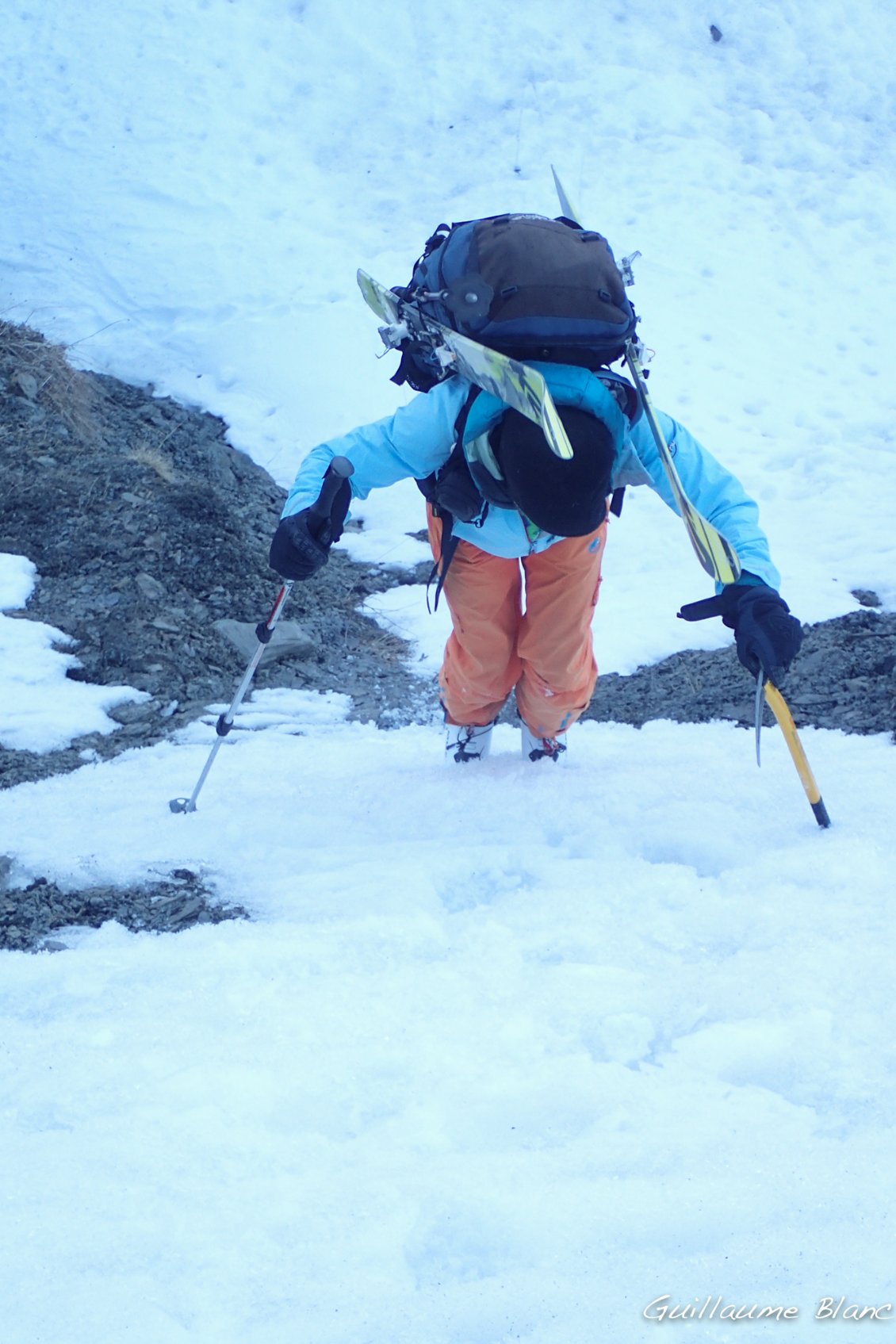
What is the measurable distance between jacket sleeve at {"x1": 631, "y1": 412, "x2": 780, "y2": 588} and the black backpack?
1.09 feet

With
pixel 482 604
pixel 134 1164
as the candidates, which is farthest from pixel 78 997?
pixel 482 604

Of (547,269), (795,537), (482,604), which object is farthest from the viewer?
(795,537)

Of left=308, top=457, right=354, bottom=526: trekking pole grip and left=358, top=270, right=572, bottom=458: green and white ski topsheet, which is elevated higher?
left=358, top=270, right=572, bottom=458: green and white ski topsheet

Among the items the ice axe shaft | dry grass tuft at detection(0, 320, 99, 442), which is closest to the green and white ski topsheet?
the ice axe shaft

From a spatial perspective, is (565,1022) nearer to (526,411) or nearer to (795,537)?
(526,411)

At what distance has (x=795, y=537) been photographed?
764 centimetres

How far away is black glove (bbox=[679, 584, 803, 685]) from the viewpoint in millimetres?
3414

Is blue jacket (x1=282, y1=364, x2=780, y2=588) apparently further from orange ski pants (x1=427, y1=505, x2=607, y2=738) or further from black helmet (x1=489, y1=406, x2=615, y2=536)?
orange ski pants (x1=427, y1=505, x2=607, y2=738)

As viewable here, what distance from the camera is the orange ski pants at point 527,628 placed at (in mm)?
4016

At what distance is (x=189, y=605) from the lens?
→ 6316 mm

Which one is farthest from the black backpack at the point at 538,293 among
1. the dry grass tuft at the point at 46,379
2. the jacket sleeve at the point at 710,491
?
the dry grass tuft at the point at 46,379

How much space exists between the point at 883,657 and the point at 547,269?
10.9 ft

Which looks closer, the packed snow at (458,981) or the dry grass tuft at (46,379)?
the packed snow at (458,981)

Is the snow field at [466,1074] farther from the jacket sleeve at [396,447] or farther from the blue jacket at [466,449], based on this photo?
the jacket sleeve at [396,447]
